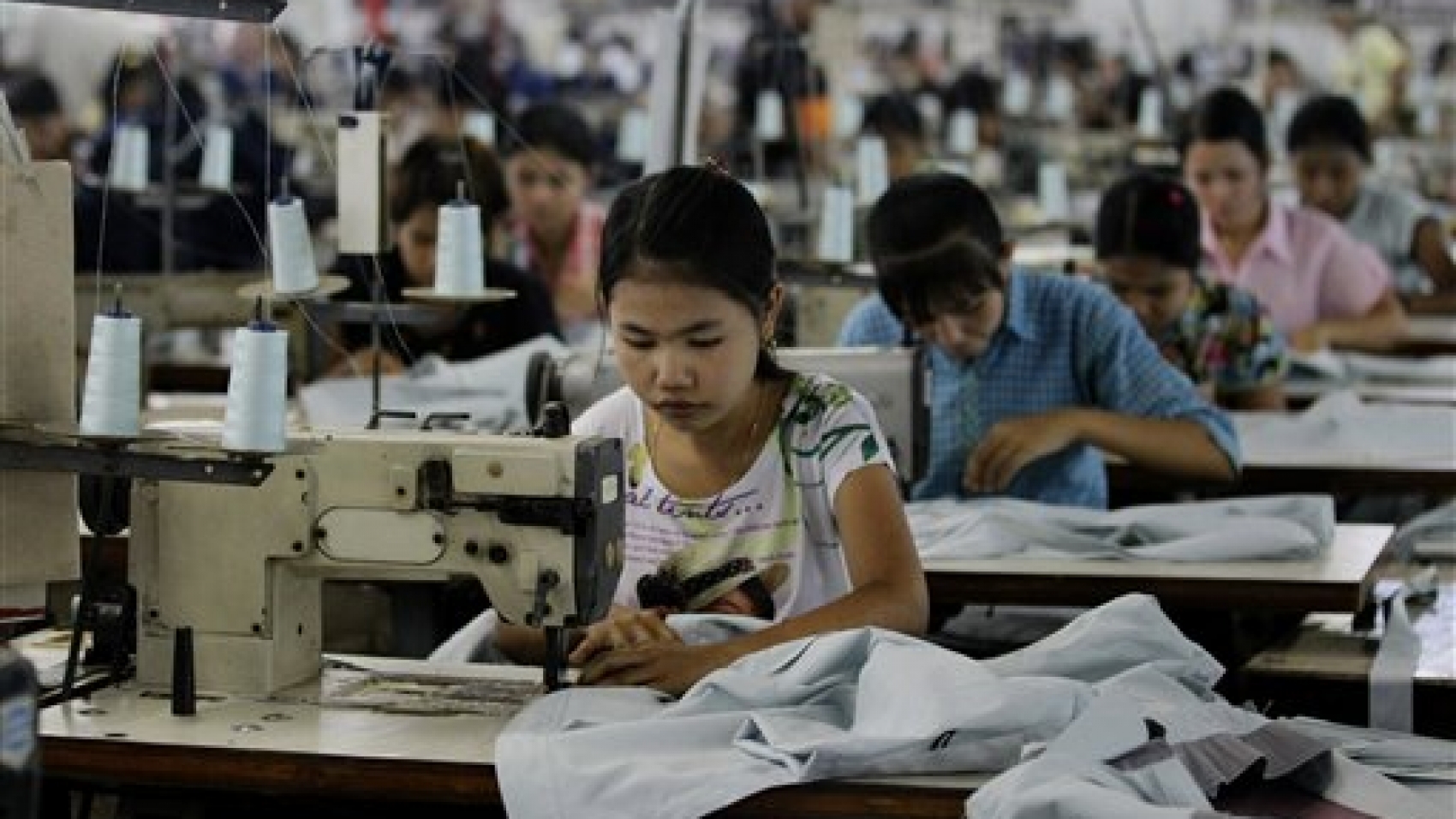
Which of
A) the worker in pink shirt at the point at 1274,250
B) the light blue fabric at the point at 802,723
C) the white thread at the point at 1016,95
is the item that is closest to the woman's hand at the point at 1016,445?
the light blue fabric at the point at 802,723

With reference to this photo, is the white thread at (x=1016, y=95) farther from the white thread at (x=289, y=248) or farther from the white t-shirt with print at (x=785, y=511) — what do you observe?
the white t-shirt with print at (x=785, y=511)

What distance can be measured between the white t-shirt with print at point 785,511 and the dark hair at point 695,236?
0.52 ft

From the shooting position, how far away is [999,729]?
8.72 feet

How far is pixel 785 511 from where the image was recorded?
3.35 metres

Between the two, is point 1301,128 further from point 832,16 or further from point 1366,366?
point 832,16

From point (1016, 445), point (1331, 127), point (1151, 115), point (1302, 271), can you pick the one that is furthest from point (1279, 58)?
point (1016, 445)

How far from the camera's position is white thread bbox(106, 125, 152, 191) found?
7.46 m

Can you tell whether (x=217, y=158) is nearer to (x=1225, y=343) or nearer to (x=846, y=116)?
(x=1225, y=343)

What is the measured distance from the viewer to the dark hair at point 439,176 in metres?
5.52

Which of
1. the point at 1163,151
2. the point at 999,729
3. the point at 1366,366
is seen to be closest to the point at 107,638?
the point at 999,729

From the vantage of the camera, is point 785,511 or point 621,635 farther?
point 785,511

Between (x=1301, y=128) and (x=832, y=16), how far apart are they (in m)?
5.60

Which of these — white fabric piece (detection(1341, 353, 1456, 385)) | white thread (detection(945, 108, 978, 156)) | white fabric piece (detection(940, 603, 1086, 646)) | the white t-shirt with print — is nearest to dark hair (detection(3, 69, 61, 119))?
white thread (detection(945, 108, 978, 156))

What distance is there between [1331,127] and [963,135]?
9.70 ft
